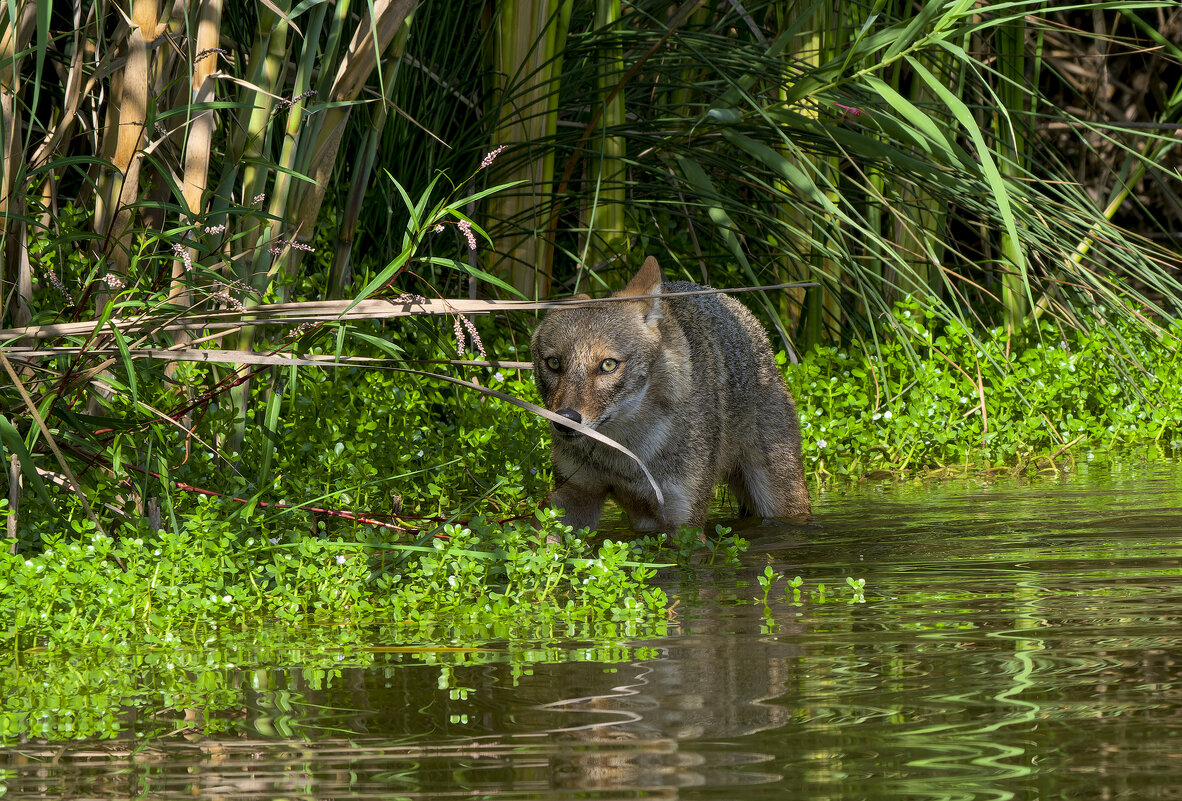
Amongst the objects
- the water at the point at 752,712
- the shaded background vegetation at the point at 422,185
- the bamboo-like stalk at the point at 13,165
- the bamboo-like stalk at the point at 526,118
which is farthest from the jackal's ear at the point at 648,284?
the bamboo-like stalk at the point at 13,165

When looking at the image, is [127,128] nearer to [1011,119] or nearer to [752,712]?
[752,712]

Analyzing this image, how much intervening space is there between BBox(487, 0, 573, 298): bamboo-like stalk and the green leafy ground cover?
0.86m

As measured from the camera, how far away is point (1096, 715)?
264 cm

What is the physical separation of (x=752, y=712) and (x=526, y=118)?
4.70 meters

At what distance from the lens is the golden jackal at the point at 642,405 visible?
5.55 meters

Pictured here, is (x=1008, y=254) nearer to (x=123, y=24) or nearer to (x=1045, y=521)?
(x=1045, y=521)

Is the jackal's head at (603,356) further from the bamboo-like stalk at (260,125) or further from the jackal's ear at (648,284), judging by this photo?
the bamboo-like stalk at (260,125)

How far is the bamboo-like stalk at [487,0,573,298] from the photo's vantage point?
7129 millimetres

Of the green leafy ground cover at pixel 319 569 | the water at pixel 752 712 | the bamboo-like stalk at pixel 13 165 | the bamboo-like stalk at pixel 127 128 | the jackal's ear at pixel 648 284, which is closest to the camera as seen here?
the water at pixel 752 712

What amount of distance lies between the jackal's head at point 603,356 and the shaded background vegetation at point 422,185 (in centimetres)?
→ 26

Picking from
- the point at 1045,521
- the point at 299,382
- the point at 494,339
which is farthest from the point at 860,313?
the point at 299,382

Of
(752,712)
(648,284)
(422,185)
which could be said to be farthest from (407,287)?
(752,712)

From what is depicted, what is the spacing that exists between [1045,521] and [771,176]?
2.59 metres

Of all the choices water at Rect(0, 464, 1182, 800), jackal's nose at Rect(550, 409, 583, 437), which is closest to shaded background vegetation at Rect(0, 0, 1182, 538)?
jackal's nose at Rect(550, 409, 583, 437)
